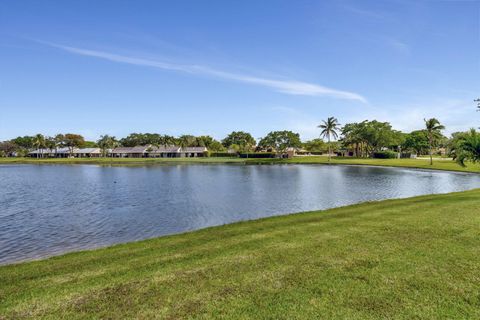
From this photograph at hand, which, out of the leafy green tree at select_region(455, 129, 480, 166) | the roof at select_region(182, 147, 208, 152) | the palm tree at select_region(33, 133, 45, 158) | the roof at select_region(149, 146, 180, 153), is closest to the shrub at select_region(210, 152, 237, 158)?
the roof at select_region(182, 147, 208, 152)

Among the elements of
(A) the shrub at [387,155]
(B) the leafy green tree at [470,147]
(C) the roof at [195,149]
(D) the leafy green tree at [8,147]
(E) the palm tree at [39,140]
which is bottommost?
(A) the shrub at [387,155]

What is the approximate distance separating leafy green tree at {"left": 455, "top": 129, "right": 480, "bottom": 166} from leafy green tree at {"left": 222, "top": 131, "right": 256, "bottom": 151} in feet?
465

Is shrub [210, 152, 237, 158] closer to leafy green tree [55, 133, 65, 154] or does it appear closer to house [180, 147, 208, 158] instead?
house [180, 147, 208, 158]

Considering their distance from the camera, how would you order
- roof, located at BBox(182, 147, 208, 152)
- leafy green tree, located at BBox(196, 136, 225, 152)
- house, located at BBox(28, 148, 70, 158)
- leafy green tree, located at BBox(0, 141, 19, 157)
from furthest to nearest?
leafy green tree, located at BBox(0, 141, 19, 157), house, located at BBox(28, 148, 70, 158), leafy green tree, located at BBox(196, 136, 225, 152), roof, located at BBox(182, 147, 208, 152)

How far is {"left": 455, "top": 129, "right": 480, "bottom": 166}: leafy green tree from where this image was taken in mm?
24609

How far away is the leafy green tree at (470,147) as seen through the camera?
2461 centimetres

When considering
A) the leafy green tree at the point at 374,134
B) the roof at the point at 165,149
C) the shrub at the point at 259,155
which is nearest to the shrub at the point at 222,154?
the shrub at the point at 259,155

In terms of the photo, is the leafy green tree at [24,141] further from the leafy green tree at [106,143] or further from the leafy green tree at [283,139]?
the leafy green tree at [283,139]

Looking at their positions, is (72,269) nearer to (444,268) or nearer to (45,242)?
(45,242)

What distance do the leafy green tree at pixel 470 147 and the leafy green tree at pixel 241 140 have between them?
141580mm

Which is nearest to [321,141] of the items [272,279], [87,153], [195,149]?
[195,149]

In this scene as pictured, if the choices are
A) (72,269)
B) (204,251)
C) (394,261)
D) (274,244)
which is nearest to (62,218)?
(72,269)

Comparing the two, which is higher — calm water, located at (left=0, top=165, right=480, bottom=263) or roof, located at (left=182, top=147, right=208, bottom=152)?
roof, located at (left=182, top=147, right=208, bottom=152)

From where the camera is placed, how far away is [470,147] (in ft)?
81.9
